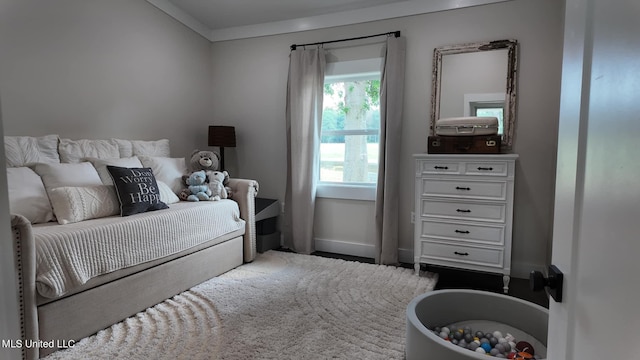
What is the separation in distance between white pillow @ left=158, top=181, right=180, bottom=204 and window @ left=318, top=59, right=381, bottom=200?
1.48 metres

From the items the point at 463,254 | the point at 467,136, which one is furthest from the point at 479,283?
the point at 467,136

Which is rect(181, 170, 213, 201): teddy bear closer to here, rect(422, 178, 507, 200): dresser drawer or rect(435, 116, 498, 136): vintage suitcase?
rect(422, 178, 507, 200): dresser drawer

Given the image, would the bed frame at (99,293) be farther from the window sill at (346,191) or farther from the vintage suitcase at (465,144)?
the vintage suitcase at (465,144)

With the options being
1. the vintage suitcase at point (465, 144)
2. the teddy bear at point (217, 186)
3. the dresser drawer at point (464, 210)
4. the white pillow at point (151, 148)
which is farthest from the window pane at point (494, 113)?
the white pillow at point (151, 148)

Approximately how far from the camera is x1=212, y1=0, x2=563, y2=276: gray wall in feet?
9.14

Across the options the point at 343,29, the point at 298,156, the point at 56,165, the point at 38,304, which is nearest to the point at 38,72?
the point at 56,165

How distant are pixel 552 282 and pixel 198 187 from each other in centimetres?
277

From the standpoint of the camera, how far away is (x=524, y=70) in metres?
2.84

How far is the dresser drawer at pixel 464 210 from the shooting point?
2.57m

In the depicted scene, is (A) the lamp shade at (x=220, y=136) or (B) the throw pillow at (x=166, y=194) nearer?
(B) the throw pillow at (x=166, y=194)

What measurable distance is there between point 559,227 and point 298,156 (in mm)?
3022

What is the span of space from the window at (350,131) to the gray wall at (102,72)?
1.52m

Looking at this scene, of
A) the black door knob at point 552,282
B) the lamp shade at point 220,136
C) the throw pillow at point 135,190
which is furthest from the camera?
the lamp shade at point 220,136

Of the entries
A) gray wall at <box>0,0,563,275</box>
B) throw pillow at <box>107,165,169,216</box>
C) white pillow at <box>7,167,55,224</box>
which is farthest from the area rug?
gray wall at <box>0,0,563,275</box>
